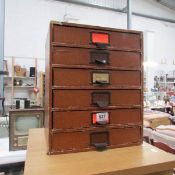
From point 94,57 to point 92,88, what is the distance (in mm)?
115

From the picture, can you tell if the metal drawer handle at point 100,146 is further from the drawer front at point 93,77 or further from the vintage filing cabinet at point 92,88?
the drawer front at point 93,77

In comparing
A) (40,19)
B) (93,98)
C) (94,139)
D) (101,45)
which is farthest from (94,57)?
(40,19)

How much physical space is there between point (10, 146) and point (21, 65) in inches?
179

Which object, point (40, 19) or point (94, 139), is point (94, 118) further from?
point (40, 19)

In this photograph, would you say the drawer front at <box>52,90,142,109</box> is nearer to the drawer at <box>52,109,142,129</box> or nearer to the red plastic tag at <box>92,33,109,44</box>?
the drawer at <box>52,109,142,129</box>

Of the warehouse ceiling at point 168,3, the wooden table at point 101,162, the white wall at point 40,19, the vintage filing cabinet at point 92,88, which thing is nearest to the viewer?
the wooden table at point 101,162

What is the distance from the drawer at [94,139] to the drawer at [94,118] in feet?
0.08

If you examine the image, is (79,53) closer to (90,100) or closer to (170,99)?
(90,100)

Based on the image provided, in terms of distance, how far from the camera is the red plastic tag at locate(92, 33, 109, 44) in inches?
31.3

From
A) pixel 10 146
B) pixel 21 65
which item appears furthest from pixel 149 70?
pixel 10 146

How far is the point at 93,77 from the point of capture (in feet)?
2.62

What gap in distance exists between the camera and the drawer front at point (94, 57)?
0.75 meters

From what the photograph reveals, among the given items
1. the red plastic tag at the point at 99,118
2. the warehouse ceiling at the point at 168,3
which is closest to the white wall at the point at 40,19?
the warehouse ceiling at the point at 168,3

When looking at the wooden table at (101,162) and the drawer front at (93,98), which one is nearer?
the wooden table at (101,162)
